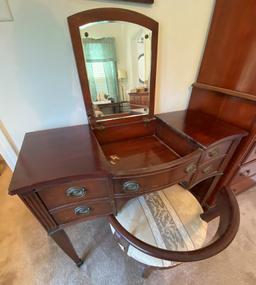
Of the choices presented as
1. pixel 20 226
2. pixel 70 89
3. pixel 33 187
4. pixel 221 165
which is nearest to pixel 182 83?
pixel 221 165

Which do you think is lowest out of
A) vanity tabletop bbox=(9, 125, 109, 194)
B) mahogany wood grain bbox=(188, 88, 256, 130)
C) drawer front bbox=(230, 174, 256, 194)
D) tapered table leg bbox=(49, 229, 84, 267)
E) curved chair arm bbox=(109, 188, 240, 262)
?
drawer front bbox=(230, 174, 256, 194)

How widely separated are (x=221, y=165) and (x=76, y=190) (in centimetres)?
95

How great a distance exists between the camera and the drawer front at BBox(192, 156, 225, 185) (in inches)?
35.2

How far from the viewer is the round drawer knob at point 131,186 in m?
0.68

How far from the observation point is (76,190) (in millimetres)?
649

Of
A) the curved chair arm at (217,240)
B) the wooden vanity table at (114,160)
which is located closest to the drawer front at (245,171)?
the wooden vanity table at (114,160)

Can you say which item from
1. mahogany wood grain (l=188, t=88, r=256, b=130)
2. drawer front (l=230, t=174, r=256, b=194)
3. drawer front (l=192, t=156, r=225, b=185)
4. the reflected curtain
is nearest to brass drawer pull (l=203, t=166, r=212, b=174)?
drawer front (l=192, t=156, r=225, b=185)

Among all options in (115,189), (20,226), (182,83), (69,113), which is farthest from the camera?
(20,226)

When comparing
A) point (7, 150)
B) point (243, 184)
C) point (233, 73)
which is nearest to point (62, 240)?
point (7, 150)

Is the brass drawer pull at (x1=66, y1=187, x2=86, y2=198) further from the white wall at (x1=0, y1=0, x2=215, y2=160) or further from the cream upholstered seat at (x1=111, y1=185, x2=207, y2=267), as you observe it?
the white wall at (x1=0, y1=0, x2=215, y2=160)

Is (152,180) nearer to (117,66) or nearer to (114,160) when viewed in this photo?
(114,160)

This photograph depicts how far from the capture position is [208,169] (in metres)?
0.95

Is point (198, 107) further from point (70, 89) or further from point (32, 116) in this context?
point (32, 116)

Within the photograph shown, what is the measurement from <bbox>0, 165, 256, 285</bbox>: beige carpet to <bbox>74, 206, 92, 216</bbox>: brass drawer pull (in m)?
0.61
